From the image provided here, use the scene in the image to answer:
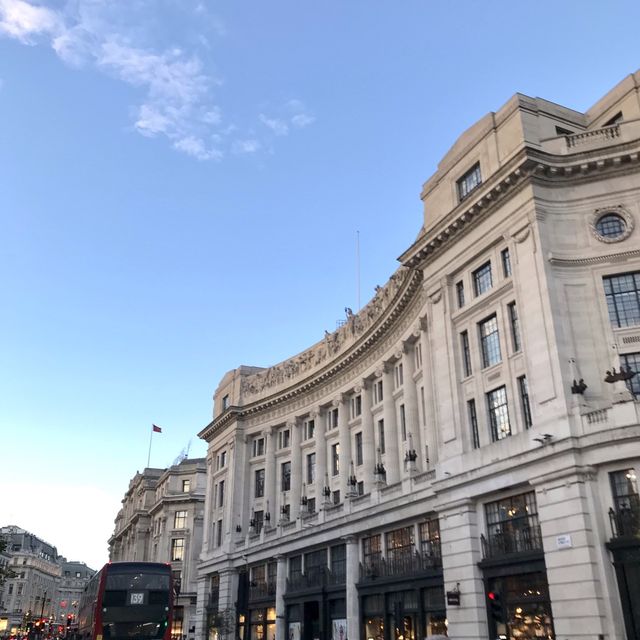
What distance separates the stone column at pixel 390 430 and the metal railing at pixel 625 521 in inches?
745

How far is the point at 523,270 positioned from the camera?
31.4m

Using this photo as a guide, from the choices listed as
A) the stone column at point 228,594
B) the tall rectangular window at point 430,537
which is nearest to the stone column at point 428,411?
the tall rectangular window at point 430,537

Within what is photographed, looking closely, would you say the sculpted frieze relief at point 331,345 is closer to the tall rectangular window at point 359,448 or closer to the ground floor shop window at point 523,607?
the tall rectangular window at point 359,448

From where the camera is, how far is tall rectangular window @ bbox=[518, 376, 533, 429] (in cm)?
3016

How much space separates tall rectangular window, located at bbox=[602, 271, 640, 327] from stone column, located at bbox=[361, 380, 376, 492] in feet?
76.5

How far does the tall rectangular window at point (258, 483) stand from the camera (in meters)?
65.5

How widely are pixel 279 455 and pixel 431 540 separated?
1117 inches

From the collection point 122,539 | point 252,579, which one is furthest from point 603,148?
point 122,539

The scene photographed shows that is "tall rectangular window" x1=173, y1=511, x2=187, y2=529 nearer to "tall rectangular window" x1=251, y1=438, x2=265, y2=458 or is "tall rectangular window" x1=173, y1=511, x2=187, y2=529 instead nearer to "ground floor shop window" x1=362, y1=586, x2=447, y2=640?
"tall rectangular window" x1=251, y1=438, x2=265, y2=458

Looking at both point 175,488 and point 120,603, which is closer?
point 120,603

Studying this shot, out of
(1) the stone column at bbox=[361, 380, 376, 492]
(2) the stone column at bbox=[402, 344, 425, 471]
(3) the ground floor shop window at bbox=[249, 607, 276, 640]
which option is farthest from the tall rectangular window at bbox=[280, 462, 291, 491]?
(2) the stone column at bbox=[402, 344, 425, 471]

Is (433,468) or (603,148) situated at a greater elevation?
(603,148)

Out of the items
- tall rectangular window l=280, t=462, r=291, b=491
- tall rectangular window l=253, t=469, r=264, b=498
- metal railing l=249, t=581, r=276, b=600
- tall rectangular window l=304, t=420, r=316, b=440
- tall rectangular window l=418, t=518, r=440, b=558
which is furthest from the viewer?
tall rectangular window l=253, t=469, r=264, b=498

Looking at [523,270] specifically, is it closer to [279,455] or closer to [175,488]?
[279,455]
